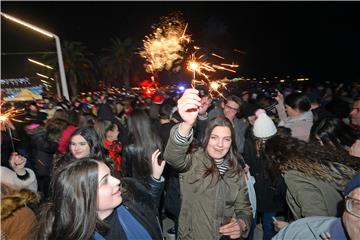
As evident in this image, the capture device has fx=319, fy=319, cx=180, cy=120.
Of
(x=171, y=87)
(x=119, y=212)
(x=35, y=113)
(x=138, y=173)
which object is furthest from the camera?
(x=171, y=87)

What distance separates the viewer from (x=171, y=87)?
25219mm

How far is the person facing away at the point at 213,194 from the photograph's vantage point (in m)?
3.17

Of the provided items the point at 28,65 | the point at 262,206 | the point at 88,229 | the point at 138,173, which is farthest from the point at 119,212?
the point at 28,65

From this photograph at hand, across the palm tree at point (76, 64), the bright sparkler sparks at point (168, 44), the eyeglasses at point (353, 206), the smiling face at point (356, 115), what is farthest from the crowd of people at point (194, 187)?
the palm tree at point (76, 64)

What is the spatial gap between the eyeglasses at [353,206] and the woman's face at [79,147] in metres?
3.57

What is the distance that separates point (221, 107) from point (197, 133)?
1213 mm

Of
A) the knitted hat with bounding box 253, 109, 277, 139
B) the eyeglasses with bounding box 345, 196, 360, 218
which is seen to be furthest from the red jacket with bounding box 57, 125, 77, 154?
the eyeglasses with bounding box 345, 196, 360, 218

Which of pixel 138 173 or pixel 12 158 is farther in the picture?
pixel 12 158

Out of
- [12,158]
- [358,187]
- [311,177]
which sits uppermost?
[358,187]

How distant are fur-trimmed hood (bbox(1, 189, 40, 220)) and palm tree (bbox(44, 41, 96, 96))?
1824 inches

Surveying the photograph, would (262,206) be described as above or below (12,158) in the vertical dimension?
below

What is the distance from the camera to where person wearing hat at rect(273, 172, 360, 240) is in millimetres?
1828

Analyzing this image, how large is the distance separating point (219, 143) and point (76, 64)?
160 feet

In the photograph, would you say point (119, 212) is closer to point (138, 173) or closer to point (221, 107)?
point (138, 173)
